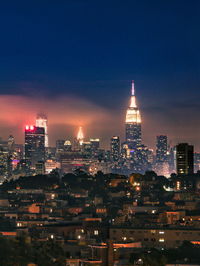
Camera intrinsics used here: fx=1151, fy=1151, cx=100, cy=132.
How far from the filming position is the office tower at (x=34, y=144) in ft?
559

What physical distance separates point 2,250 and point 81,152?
14450cm

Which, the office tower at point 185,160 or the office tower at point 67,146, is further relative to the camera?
the office tower at point 67,146

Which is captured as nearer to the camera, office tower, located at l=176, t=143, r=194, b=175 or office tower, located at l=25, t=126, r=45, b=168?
office tower, located at l=176, t=143, r=194, b=175

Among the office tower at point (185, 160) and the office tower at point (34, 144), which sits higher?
the office tower at point (34, 144)

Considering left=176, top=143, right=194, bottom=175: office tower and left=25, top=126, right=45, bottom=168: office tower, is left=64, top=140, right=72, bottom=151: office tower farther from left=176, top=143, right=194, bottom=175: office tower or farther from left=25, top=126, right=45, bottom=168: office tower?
left=176, top=143, right=194, bottom=175: office tower

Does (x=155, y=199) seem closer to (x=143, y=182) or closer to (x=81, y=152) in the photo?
(x=143, y=182)

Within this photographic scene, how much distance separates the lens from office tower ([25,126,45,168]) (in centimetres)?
17046

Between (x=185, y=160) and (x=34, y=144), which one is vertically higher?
(x=34, y=144)

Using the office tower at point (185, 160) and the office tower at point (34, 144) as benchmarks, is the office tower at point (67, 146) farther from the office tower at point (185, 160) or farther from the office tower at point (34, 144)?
the office tower at point (185, 160)

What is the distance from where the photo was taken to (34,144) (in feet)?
581

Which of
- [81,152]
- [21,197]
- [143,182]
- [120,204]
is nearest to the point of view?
[120,204]

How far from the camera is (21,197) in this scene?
90250 millimetres

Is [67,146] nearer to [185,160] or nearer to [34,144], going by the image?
[34,144]

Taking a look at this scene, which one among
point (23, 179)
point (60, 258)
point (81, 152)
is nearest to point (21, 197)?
point (23, 179)
